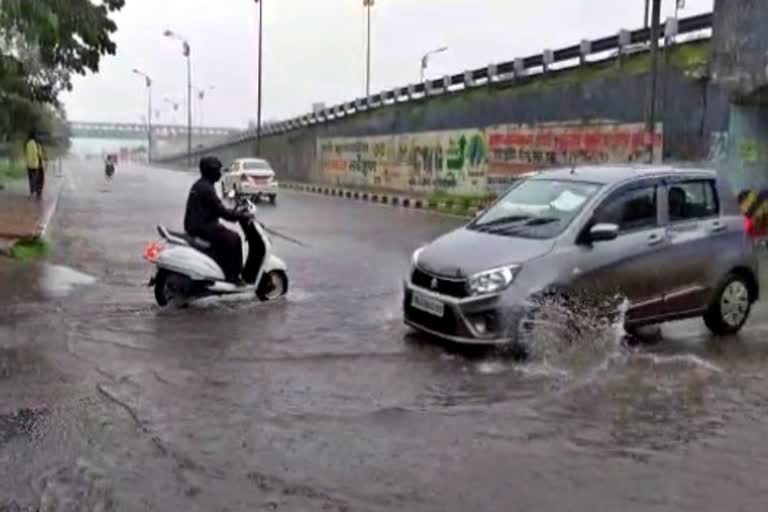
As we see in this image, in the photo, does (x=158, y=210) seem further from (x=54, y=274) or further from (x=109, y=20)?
(x=54, y=274)

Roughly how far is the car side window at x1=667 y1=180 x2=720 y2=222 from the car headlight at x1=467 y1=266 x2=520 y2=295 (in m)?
1.97

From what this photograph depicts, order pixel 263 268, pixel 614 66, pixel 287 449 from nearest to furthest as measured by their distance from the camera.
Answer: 1. pixel 287 449
2. pixel 263 268
3. pixel 614 66

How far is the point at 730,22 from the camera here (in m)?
18.4

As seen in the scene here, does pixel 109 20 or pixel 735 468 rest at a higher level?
pixel 109 20

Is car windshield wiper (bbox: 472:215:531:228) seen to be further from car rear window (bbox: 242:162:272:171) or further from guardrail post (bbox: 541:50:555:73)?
car rear window (bbox: 242:162:272:171)

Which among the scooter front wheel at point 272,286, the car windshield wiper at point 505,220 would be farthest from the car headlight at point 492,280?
the scooter front wheel at point 272,286

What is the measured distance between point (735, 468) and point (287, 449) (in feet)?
8.30

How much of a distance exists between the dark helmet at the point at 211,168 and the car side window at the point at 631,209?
4.01m

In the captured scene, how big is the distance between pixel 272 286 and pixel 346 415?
4.62 meters

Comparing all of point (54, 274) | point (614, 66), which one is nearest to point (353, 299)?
point (54, 274)

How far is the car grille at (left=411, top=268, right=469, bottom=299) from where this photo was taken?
773 cm

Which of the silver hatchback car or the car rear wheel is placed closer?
the silver hatchback car

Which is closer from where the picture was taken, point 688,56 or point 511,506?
point 511,506

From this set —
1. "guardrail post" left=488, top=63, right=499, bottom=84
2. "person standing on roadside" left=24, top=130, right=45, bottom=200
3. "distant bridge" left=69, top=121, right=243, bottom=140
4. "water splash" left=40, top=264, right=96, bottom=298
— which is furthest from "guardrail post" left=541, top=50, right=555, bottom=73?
"distant bridge" left=69, top=121, right=243, bottom=140
